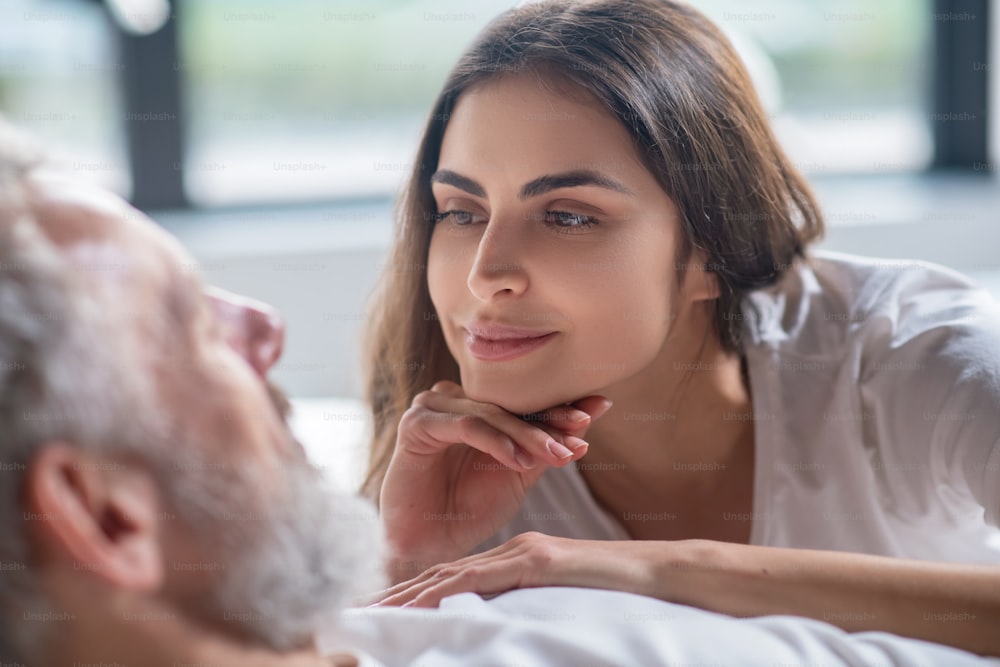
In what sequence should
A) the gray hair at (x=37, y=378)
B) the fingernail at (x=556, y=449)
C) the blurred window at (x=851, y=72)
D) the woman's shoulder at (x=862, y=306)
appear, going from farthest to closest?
the blurred window at (x=851, y=72)
the woman's shoulder at (x=862, y=306)
the fingernail at (x=556, y=449)
the gray hair at (x=37, y=378)

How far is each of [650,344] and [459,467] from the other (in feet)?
0.94

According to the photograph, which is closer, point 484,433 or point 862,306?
point 484,433

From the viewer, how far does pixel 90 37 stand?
9.34ft

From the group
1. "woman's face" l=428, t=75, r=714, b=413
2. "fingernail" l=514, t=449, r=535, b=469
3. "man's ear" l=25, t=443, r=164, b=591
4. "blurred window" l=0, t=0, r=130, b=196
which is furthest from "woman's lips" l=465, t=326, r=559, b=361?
"blurred window" l=0, t=0, r=130, b=196

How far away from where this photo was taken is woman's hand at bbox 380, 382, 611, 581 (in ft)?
3.81

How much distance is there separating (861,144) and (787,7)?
1.76 ft

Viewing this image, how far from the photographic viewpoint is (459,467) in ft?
4.25

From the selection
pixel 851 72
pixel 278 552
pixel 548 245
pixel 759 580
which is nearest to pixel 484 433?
pixel 548 245

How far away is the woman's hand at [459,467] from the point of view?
1.16 metres

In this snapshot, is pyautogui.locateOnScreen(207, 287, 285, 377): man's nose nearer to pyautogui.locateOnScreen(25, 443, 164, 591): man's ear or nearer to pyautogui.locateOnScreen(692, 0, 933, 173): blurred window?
pyautogui.locateOnScreen(25, 443, 164, 591): man's ear

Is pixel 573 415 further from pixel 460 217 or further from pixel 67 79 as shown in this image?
pixel 67 79

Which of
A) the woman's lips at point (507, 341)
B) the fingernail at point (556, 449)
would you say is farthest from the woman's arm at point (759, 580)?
Result: the woman's lips at point (507, 341)

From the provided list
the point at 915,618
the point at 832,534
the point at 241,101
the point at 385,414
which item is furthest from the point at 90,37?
the point at 915,618

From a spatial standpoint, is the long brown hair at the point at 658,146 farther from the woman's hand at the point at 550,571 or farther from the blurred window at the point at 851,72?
the blurred window at the point at 851,72
